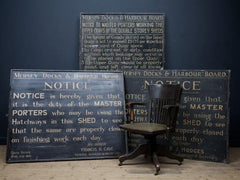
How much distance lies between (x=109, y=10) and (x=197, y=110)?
208 centimetres

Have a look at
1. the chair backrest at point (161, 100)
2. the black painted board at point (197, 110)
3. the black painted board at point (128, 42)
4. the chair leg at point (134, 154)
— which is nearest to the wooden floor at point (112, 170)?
the chair leg at point (134, 154)

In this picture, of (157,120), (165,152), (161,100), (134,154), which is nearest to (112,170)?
(134,154)

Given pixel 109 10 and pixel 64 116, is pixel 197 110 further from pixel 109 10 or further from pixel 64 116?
pixel 109 10

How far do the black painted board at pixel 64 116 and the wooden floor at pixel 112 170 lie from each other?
0.55ft

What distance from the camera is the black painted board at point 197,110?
11.9 feet

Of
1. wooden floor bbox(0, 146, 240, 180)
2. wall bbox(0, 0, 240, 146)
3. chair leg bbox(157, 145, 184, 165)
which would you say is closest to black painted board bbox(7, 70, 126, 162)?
wooden floor bbox(0, 146, 240, 180)

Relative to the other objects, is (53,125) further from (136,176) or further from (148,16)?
(148,16)

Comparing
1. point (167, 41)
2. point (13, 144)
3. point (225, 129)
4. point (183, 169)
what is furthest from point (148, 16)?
point (13, 144)

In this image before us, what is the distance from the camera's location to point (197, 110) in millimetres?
3736

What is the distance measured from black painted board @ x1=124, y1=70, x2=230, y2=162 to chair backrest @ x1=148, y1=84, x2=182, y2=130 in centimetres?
23

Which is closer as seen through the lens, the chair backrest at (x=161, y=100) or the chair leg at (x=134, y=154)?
the chair leg at (x=134, y=154)

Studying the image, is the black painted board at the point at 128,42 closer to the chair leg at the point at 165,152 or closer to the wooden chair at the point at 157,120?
the wooden chair at the point at 157,120

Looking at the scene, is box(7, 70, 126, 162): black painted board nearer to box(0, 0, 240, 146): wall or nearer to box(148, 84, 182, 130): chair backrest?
box(148, 84, 182, 130): chair backrest

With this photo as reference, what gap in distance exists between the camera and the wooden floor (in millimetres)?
2939
